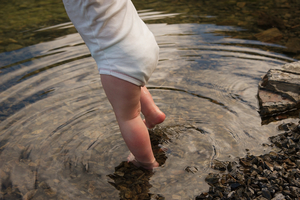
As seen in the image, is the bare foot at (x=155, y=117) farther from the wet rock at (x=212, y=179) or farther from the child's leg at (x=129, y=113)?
the wet rock at (x=212, y=179)

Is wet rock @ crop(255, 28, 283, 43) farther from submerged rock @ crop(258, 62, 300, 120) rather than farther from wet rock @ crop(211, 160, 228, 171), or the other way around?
wet rock @ crop(211, 160, 228, 171)

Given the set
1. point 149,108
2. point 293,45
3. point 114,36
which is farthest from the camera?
point 293,45

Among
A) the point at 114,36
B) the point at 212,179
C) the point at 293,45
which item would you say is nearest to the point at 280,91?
the point at 293,45

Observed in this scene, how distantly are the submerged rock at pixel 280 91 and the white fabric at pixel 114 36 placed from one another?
158 centimetres

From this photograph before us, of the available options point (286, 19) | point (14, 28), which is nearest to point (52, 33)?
point (14, 28)

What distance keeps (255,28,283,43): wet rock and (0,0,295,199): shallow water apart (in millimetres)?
187

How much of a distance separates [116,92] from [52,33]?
3.41 meters

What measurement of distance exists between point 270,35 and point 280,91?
61.6 inches

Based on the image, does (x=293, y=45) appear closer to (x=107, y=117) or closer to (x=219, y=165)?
Result: (x=219, y=165)

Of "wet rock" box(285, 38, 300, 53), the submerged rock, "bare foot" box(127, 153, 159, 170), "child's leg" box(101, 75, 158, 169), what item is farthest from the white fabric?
"wet rock" box(285, 38, 300, 53)

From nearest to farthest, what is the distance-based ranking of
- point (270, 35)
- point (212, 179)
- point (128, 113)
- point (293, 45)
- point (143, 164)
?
point (128, 113), point (212, 179), point (143, 164), point (293, 45), point (270, 35)

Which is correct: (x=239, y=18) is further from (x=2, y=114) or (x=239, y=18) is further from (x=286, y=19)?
(x=2, y=114)

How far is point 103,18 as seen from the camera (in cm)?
171

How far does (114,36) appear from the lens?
1739mm
